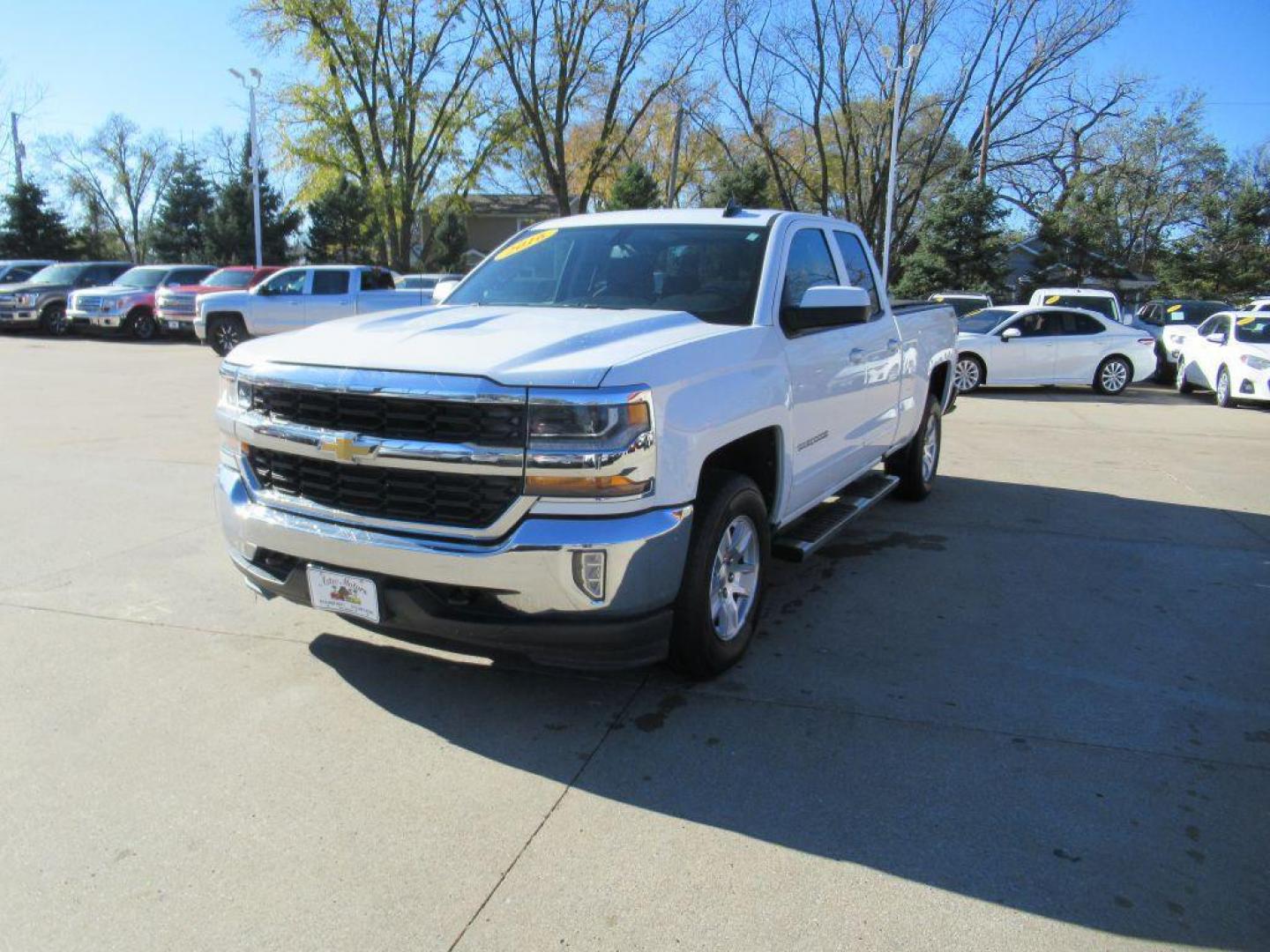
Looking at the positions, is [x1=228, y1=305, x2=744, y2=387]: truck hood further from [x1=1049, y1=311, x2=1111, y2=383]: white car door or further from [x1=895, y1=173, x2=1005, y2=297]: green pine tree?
[x1=895, y1=173, x2=1005, y2=297]: green pine tree

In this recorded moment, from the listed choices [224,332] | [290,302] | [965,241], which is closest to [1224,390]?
[965,241]

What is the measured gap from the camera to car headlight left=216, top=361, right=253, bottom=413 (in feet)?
12.4

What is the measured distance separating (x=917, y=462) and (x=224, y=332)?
1699cm

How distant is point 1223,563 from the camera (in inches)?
235

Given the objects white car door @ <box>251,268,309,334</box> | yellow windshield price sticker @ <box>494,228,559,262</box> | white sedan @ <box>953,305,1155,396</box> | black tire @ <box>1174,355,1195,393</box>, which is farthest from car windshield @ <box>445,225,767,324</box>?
black tire @ <box>1174,355,1195,393</box>

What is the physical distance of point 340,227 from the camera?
4534 centimetres

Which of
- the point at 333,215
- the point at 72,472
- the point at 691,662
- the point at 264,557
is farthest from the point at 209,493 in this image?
the point at 333,215

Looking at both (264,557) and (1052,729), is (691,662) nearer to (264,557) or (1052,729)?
(1052,729)

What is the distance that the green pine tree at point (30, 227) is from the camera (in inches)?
1620

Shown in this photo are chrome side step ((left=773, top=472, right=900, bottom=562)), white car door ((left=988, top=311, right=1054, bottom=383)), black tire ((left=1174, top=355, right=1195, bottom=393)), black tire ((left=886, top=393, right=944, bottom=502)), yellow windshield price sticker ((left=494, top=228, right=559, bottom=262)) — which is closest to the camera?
chrome side step ((left=773, top=472, right=900, bottom=562))

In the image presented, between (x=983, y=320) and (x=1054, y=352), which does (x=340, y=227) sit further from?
(x=1054, y=352)

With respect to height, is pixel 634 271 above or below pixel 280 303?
below

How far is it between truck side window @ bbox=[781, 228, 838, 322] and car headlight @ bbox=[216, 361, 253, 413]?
2421 millimetres

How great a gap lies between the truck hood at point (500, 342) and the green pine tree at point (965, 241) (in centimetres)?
2843
